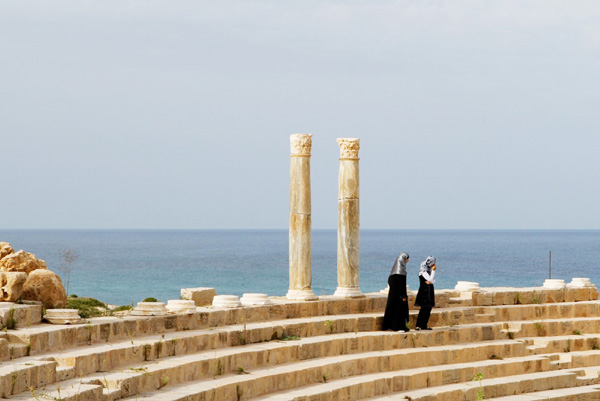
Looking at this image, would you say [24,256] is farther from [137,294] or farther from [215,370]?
[137,294]

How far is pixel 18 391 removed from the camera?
37.9 ft

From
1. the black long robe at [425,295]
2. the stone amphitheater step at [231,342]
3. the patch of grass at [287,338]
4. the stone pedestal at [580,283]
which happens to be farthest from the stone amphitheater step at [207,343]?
the stone pedestal at [580,283]

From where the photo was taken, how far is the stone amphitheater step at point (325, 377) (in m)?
14.0

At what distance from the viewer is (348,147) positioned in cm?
2109

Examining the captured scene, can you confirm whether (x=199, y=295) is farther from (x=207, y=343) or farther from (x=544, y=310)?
(x=544, y=310)

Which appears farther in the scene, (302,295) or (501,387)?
(302,295)

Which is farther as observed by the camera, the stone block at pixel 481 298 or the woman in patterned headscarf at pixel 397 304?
the stone block at pixel 481 298

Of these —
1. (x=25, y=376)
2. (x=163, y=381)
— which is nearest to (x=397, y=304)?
(x=163, y=381)

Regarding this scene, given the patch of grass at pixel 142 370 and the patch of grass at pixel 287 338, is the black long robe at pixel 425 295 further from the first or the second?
the patch of grass at pixel 142 370

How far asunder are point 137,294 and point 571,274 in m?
35.2

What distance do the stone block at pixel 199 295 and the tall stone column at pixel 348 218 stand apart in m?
2.85

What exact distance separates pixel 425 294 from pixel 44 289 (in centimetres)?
794

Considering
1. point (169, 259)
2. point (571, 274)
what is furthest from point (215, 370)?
point (169, 259)

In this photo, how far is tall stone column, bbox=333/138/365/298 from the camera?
830 inches
